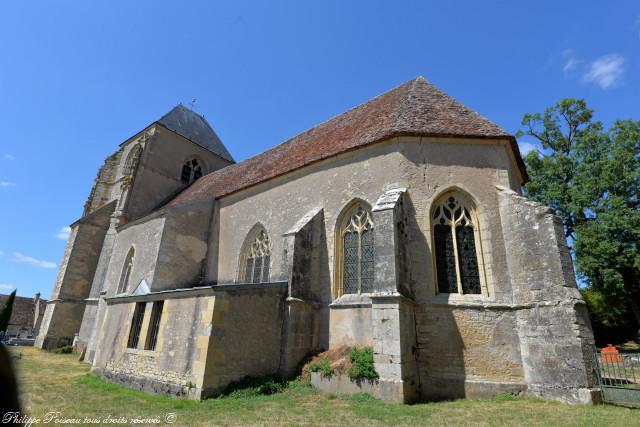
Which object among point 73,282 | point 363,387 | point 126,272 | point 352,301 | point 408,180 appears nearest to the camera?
point 363,387

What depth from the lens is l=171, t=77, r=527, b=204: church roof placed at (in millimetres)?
10148

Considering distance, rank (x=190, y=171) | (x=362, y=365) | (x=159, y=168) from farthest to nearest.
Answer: (x=190, y=171), (x=159, y=168), (x=362, y=365)

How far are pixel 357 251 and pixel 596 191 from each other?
14070mm

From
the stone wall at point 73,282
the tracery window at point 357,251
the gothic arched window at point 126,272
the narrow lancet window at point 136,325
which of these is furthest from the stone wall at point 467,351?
the stone wall at point 73,282

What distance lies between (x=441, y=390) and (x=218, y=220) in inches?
417

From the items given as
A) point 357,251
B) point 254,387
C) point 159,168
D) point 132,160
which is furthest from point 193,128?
point 254,387

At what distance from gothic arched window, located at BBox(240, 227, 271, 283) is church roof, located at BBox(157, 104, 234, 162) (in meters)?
13.5

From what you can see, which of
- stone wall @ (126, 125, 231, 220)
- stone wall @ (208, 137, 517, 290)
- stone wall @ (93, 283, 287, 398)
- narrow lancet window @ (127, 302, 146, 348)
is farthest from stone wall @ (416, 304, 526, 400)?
stone wall @ (126, 125, 231, 220)

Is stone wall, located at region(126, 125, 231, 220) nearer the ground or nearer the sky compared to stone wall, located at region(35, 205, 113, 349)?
nearer the sky

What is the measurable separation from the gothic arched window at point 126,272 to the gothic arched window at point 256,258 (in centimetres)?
563

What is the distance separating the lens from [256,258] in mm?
12680

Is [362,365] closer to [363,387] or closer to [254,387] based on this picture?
[363,387]

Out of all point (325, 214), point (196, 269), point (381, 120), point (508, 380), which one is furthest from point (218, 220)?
point (508, 380)

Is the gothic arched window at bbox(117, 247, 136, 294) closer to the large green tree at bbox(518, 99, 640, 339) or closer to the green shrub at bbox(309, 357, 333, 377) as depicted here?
the green shrub at bbox(309, 357, 333, 377)
